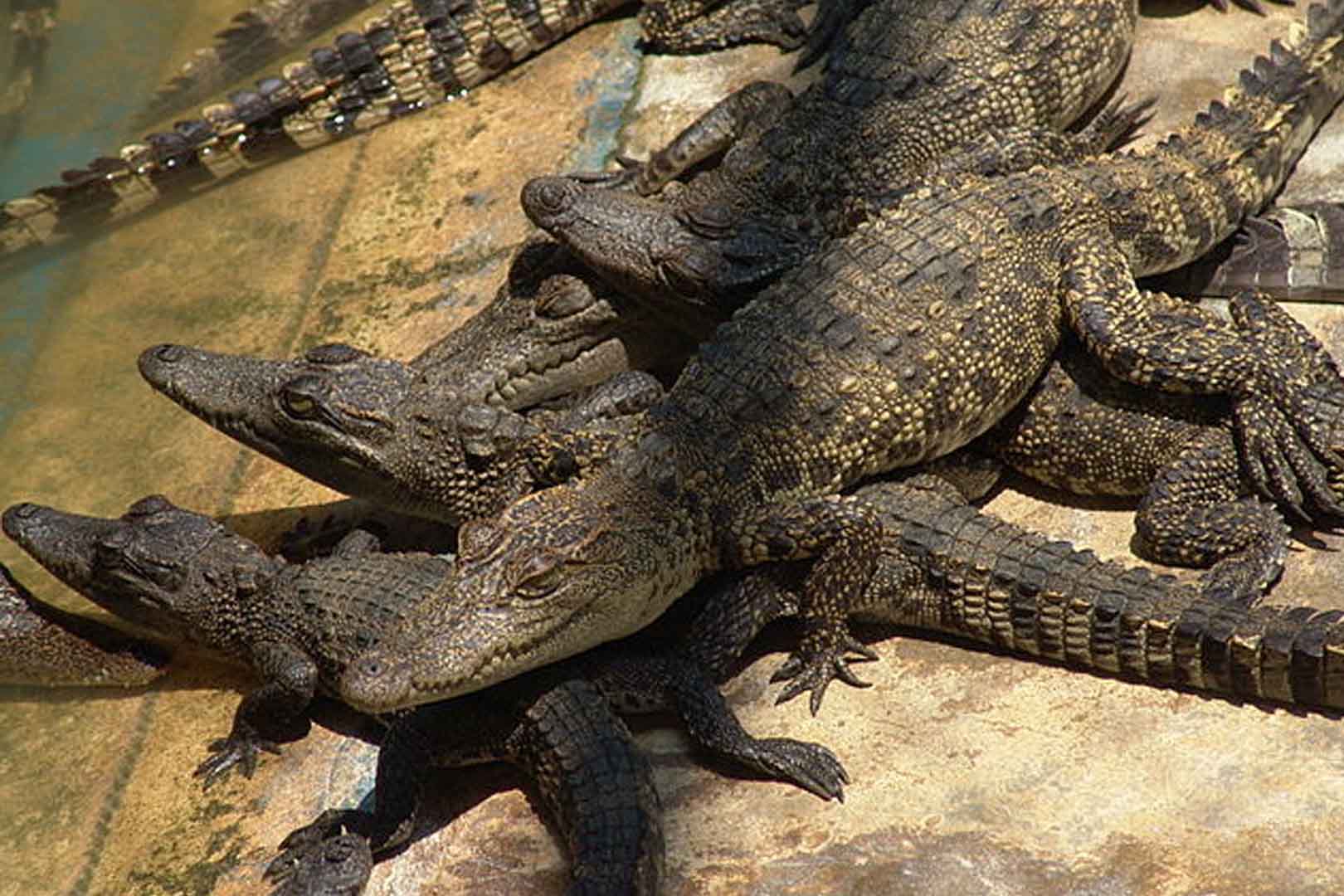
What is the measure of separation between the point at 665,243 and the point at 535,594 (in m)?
1.58

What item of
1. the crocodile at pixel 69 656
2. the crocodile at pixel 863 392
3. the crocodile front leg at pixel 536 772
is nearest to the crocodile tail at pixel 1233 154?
the crocodile at pixel 863 392

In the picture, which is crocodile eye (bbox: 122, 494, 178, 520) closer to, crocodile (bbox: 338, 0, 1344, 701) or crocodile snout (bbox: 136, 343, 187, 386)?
crocodile snout (bbox: 136, 343, 187, 386)

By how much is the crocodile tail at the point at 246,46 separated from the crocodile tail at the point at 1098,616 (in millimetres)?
4207

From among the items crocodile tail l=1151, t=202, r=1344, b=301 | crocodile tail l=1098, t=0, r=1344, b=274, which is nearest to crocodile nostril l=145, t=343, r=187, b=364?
crocodile tail l=1098, t=0, r=1344, b=274

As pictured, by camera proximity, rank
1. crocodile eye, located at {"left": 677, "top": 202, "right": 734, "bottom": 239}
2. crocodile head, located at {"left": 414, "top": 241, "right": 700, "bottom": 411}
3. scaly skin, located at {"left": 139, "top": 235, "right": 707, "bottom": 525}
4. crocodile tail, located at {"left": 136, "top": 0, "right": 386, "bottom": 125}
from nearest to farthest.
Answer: scaly skin, located at {"left": 139, "top": 235, "right": 707, "bottom": 525} < crocodile eye, located at {"left": 677, "top": 202, "right": 734, "bottom": 239} < crocodile head, located at {"left": 414, "top": 241, "right": 700, "bottom": 411} < crocodile tail, located at {"left": 136, "top": 0, "right": 386, "bottom": 125}

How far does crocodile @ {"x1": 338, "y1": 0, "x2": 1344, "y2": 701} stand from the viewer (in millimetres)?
3977

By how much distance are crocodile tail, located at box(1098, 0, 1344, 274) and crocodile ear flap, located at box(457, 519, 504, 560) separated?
195 cm

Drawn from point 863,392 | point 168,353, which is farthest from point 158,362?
point 863,392

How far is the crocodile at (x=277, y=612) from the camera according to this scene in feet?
13.2

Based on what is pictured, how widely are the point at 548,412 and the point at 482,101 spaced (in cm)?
208

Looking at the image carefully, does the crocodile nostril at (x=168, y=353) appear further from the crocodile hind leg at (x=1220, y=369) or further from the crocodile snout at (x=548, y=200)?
the crocodile hind leg at (x=1220, y=369)

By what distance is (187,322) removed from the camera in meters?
6.05

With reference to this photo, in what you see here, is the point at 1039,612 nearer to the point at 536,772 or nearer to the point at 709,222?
the point at 536,772

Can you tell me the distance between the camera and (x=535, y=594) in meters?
3.91
